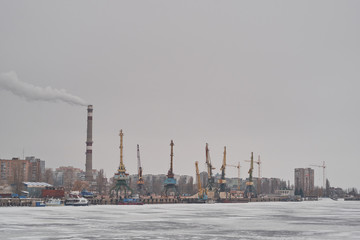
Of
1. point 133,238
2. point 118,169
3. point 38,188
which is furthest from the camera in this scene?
point 118,169

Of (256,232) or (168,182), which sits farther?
(168,182)

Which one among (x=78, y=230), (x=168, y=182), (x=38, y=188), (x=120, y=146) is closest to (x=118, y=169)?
(x=120, y=146)

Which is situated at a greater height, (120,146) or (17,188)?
(120,146)

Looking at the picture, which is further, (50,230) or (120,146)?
(120,146)

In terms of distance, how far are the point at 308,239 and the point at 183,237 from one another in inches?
382

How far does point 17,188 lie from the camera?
18150 cm

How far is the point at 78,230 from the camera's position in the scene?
1762 inches

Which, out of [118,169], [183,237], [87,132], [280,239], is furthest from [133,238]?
[87,132]

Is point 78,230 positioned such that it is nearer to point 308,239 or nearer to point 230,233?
point 230,233

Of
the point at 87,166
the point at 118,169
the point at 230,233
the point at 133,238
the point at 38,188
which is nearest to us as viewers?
the point at 133,238

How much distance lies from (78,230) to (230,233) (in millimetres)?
13410

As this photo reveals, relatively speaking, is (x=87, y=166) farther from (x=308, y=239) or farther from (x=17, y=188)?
(x=308, y=239)

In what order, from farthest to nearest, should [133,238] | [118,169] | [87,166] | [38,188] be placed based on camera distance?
[87,166]
[118,169]
[38,188]
[133,238]

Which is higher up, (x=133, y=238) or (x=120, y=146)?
(x=120, y=146)
